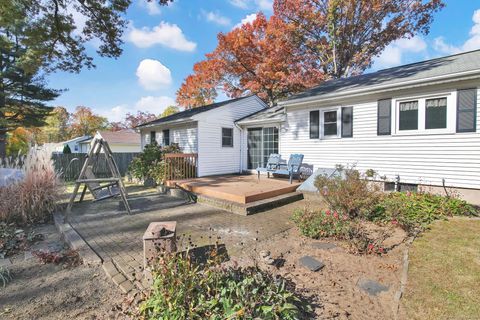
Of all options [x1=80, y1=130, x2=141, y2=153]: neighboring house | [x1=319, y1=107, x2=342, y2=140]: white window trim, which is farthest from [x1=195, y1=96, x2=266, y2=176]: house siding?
[x1=80, y1=130, x2=141, y2=153]: neighboring house

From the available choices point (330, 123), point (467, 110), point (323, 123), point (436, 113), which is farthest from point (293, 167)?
point (467, 110)

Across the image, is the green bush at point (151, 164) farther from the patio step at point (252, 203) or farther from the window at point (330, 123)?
the window at point (330, 123)

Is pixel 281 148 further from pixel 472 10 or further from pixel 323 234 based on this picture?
pixel 472 10

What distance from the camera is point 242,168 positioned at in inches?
461

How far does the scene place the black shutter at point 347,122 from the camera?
7.91 metres

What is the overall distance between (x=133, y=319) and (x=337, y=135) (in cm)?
789

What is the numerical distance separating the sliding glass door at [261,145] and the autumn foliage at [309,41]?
832 centimetres

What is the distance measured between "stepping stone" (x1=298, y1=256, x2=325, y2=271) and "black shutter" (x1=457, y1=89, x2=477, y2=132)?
227 inches

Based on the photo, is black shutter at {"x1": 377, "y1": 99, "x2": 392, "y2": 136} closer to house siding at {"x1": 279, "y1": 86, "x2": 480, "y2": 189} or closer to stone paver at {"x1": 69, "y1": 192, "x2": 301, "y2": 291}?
house siding at {"x1": 279, "y1": 86, "x2": 480, "y2": 189}

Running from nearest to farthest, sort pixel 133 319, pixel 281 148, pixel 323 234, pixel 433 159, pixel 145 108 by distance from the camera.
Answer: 1. pixel 133 319
2. pixel 323 234
3. pixel 433 159
4. pixel 281 148
5. pixel 145 108

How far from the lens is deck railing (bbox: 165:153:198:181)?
897 centimetres

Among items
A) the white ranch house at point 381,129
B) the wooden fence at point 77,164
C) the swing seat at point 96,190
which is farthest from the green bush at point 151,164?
the wooden fence at point 77,164

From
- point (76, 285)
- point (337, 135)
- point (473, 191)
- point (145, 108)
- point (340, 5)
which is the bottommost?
point (76, 285)

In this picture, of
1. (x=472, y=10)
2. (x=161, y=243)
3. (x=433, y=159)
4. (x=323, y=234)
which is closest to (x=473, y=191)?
(x=433, y=159)
